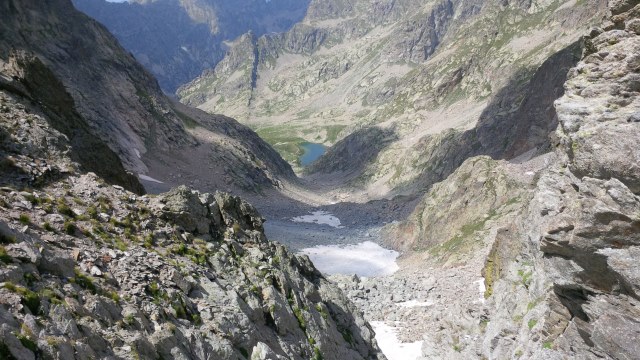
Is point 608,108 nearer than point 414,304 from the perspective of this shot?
Yes

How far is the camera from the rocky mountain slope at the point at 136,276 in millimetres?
10992

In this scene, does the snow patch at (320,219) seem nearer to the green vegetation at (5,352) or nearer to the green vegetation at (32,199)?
the green vegetation at (32,199)

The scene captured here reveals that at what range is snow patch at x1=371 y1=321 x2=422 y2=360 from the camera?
30422 mm

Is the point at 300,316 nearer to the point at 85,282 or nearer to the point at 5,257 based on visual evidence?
the point at 85,282

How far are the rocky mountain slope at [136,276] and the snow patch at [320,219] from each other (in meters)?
66.6

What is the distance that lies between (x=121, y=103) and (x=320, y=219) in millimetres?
45263

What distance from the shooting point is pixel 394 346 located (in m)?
31.9

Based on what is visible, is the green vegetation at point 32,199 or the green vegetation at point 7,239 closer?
the green vegetation at point 7,239

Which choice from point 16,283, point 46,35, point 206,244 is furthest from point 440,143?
point 16,283

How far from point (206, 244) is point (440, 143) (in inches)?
4477

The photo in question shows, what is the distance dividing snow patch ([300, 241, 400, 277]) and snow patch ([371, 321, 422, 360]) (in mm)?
21023

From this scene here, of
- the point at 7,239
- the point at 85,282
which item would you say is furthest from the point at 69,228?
the point at 85,282

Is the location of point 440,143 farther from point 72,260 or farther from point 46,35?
point 72,260

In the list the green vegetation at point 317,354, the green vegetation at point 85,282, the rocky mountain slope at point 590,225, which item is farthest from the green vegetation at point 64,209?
the rocky mountain slope at point 590,225
